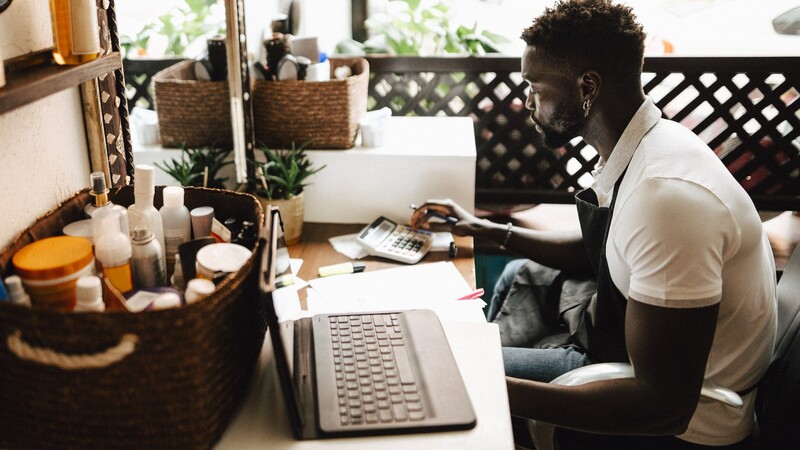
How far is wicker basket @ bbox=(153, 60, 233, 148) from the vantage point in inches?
61.5

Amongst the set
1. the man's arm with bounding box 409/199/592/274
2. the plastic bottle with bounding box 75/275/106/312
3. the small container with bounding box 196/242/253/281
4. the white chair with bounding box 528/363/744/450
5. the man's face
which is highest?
the man's face

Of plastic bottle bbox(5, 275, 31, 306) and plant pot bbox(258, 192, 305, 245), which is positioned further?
plant pot bbox(258, 192, 305, 245)

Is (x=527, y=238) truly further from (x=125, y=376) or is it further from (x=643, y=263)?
(x=125, y=376)

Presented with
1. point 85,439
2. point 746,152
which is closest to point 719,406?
point 85,439

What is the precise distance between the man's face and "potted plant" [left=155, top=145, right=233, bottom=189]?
0.80 meters

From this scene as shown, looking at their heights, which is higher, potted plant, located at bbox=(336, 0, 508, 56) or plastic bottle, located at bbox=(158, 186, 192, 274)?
potted plant, located at bbox=(336, 0, 508, 56)

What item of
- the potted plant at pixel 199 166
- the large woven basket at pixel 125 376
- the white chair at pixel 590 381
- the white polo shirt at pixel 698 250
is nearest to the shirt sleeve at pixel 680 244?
the white polo shirt at pixel 698 250

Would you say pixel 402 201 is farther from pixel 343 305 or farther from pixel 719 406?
pixel 719 406

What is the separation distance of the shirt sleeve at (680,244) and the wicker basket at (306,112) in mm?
911

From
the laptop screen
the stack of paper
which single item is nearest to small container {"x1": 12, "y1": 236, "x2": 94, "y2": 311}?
the laptop screen

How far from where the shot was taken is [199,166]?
→ 5.47ft

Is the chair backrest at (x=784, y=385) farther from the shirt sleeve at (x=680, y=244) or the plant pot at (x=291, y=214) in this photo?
the plant pot at (x=291, y=214)

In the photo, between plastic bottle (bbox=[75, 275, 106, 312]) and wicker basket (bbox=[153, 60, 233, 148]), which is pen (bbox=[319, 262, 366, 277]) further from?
plastic bottle (bbox=[75, 275, 106, 312])

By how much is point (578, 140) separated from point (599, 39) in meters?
1.22
